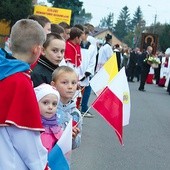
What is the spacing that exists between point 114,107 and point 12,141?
2021 mm

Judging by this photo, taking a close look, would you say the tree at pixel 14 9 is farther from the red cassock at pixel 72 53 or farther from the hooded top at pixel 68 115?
the hooded top at pixel 68 115

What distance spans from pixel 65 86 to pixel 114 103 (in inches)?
24.9

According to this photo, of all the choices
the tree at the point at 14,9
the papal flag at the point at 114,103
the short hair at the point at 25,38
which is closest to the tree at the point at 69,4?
the tree at the point at 14,9

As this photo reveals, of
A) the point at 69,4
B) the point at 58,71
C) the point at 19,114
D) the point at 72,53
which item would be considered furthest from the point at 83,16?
the point at 19,114

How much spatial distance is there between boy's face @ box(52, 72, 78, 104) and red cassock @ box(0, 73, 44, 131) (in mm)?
1418

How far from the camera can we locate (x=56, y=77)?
479cm

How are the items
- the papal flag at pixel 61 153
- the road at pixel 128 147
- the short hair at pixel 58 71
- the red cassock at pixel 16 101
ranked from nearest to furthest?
the red cassock at pixel 16 101 < the papal flag at pixel 61 153 < the short hair at pixel 58 71 < the road at pixel 128 147

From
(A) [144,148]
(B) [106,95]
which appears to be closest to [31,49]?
(B) [106,95]

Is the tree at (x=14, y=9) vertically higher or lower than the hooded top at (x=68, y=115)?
higher

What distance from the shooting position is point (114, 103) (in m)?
5.19

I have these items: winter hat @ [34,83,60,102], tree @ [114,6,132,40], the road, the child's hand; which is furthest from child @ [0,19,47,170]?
tree @ [114,6,132,40]

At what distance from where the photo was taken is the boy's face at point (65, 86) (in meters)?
4.73

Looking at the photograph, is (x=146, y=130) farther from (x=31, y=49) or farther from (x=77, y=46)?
(x=31, y=49)

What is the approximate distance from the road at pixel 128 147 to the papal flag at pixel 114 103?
222 cm
